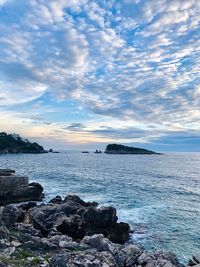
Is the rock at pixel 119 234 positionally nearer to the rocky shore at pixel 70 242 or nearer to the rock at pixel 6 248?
the rocky shore at pixel 70 242

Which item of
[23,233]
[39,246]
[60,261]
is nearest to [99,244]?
[39,246]

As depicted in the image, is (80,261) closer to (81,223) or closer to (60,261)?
(60,261)

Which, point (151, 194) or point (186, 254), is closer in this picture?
point (186, 254)

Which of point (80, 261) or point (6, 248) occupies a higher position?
point (80, 261)

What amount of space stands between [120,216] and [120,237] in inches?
314

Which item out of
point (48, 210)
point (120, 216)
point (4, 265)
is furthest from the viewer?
point (120, 216)

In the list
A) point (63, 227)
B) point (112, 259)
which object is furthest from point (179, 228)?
point (112, 259)

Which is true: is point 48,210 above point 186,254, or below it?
above

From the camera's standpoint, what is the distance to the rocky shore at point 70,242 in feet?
49.4

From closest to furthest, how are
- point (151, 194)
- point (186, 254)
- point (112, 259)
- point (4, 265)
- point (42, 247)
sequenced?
point (4, 265), point (112, 259), point (42, 247), point (186, 254), point (151, 194)

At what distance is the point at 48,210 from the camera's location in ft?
90.3

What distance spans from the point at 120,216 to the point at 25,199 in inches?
527

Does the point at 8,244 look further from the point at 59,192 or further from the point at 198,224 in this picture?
the point at 59,192

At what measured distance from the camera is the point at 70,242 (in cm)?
1955
